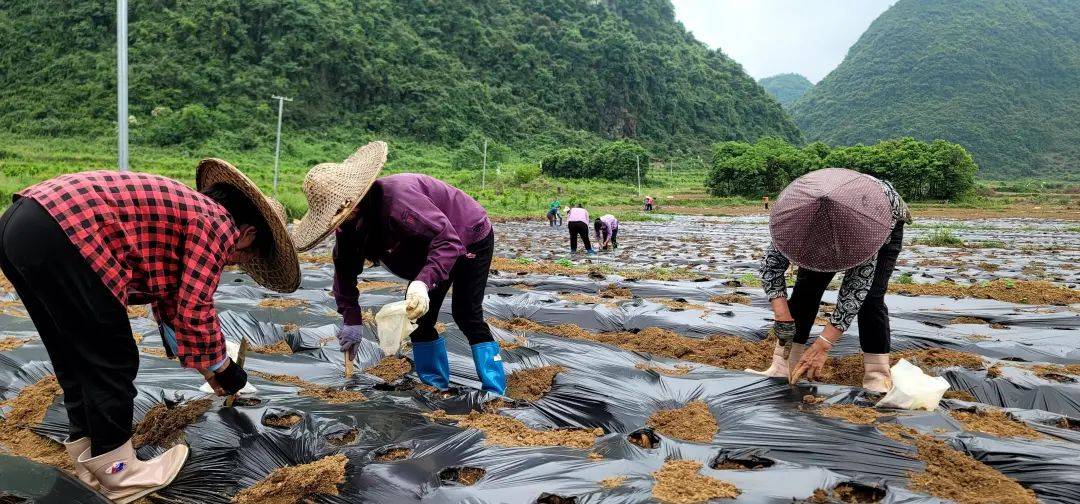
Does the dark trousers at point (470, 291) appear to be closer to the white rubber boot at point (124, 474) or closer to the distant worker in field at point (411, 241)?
the distant worker in field at point (411, 241)

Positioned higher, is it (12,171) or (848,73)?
(848,73)

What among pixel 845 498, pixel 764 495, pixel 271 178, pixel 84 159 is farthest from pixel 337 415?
pixel 84 159

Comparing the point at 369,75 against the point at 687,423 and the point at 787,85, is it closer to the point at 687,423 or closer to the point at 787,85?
the point at 687,423

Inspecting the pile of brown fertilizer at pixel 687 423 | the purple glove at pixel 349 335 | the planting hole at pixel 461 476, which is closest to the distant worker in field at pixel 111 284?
the purple glove at pixel 349 335

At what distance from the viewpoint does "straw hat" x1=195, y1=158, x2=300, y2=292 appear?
6.87 ft

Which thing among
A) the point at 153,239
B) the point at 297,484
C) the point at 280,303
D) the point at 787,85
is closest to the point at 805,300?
the point at 297,484

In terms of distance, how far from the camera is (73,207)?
65.0 inches

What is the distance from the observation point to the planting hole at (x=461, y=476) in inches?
71.8

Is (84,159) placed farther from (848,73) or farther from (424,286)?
(848,73)

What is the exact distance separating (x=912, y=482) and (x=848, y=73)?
105m

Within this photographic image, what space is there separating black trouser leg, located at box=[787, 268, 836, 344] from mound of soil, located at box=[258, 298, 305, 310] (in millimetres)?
3346

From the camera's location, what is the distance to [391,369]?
308 cm

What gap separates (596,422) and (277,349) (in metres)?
1.97

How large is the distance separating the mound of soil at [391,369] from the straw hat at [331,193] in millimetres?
840
